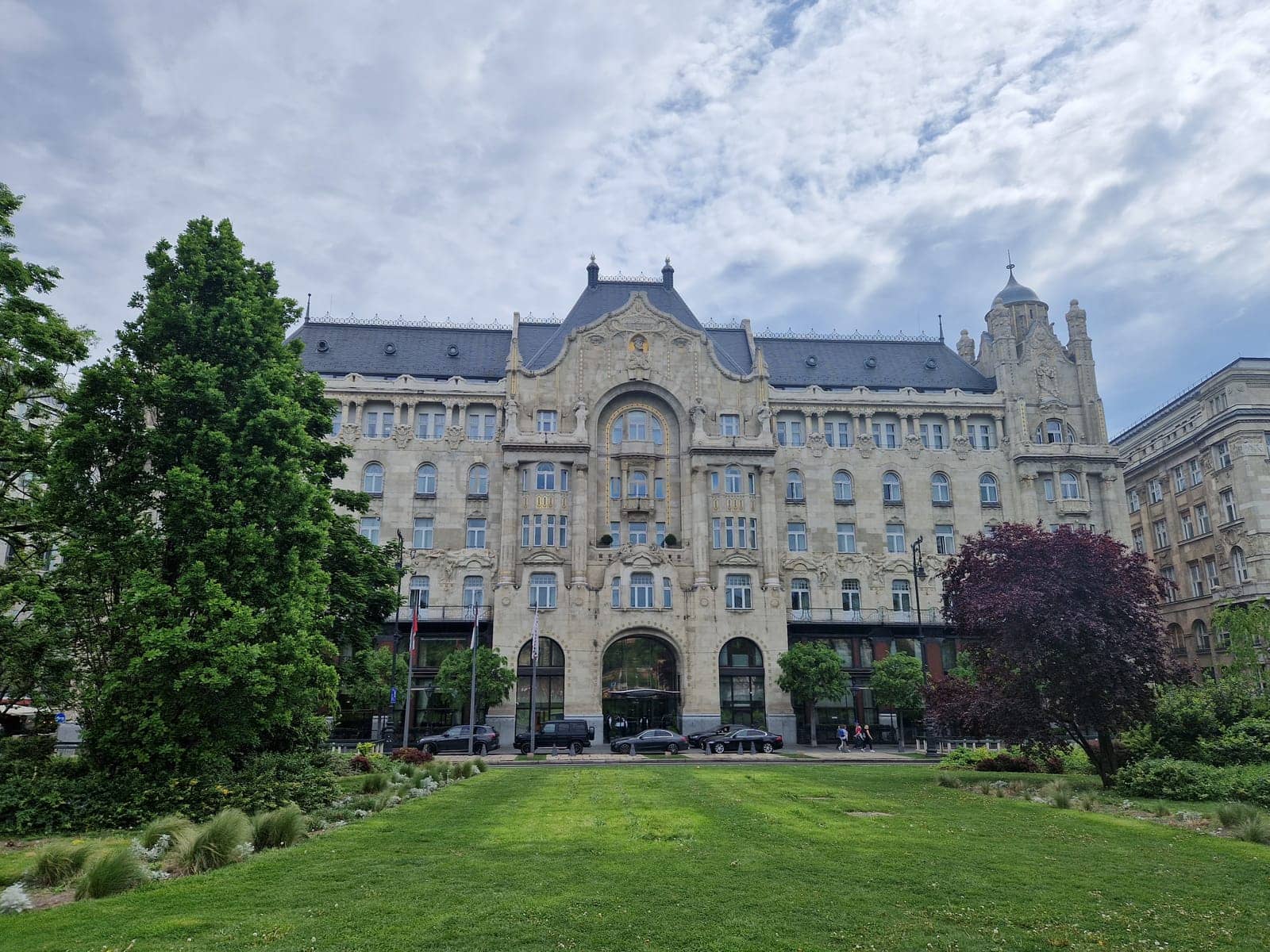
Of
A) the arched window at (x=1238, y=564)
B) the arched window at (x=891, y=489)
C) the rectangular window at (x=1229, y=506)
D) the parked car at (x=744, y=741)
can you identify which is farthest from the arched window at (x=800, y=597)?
the rectangular window at (x=1229, y=506)

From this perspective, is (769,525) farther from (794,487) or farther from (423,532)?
(423,532)

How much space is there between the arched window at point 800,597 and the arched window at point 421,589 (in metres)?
25.2

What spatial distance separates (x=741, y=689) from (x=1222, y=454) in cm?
4064

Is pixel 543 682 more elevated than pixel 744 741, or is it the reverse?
pixel 543 682

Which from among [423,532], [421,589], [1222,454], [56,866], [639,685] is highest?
[1222,454]

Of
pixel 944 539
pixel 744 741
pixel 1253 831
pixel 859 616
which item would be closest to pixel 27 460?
pixel 1253 831

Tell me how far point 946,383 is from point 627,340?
1024 inches

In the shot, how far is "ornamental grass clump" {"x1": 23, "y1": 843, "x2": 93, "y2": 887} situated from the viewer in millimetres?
12773

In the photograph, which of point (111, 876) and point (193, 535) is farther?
point (193, 535)

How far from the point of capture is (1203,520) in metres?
67.8

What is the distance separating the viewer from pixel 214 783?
1930 centimetres

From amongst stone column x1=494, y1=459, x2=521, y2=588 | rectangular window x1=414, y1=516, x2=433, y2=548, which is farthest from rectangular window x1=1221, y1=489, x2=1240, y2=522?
rectangular window x1=414, y1=516, x2=433, y2=548

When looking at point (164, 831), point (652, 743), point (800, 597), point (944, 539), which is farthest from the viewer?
point (944, 539)

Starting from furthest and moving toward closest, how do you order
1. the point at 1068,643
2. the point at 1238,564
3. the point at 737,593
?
the point at 1238,564 < the point at 737,593 < the point at 1068,643
